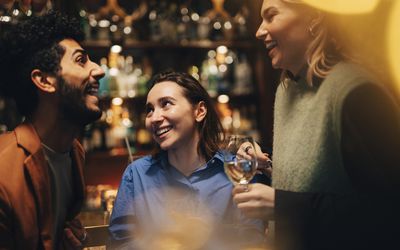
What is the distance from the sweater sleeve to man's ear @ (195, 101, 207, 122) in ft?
2.73

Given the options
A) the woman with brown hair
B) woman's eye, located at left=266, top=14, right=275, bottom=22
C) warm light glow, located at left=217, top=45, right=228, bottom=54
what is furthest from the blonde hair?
warm light glow, located at left=217, top=45, right=228, bottom=54

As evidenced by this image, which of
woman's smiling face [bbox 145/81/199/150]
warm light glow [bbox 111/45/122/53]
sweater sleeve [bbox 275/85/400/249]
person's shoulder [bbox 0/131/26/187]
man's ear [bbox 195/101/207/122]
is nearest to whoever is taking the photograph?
sweater sleeve [bbox 275/85/400/249]

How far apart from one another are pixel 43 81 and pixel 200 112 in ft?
2.05

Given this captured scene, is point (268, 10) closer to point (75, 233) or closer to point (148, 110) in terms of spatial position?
point (148, 110)

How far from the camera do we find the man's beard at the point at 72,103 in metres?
1.78

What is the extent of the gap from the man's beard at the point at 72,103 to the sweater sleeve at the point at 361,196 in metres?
0.90

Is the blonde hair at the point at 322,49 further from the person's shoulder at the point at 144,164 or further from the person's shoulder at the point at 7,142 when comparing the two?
the person's shoulder at the point at 7,142

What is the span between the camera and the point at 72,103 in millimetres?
1788

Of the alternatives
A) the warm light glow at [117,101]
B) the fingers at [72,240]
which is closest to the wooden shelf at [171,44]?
the warm light glow at [117,101]

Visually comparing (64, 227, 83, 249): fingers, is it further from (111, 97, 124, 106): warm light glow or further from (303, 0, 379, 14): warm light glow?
(111, 97, 124, 106): warm light glow

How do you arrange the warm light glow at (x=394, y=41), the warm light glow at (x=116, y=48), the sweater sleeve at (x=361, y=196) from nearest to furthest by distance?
the sweater sleeve at (x=361, y=196) → the warm light glow at (x=394, y=41) → the warm light glow at (x=116, y=48)

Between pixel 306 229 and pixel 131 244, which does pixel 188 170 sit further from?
pixel 306 229

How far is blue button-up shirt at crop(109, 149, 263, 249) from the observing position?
174 cm

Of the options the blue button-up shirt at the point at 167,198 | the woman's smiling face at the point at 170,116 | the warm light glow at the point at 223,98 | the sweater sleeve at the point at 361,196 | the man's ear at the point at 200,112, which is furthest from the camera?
the warm light glow at the point at 223,98
